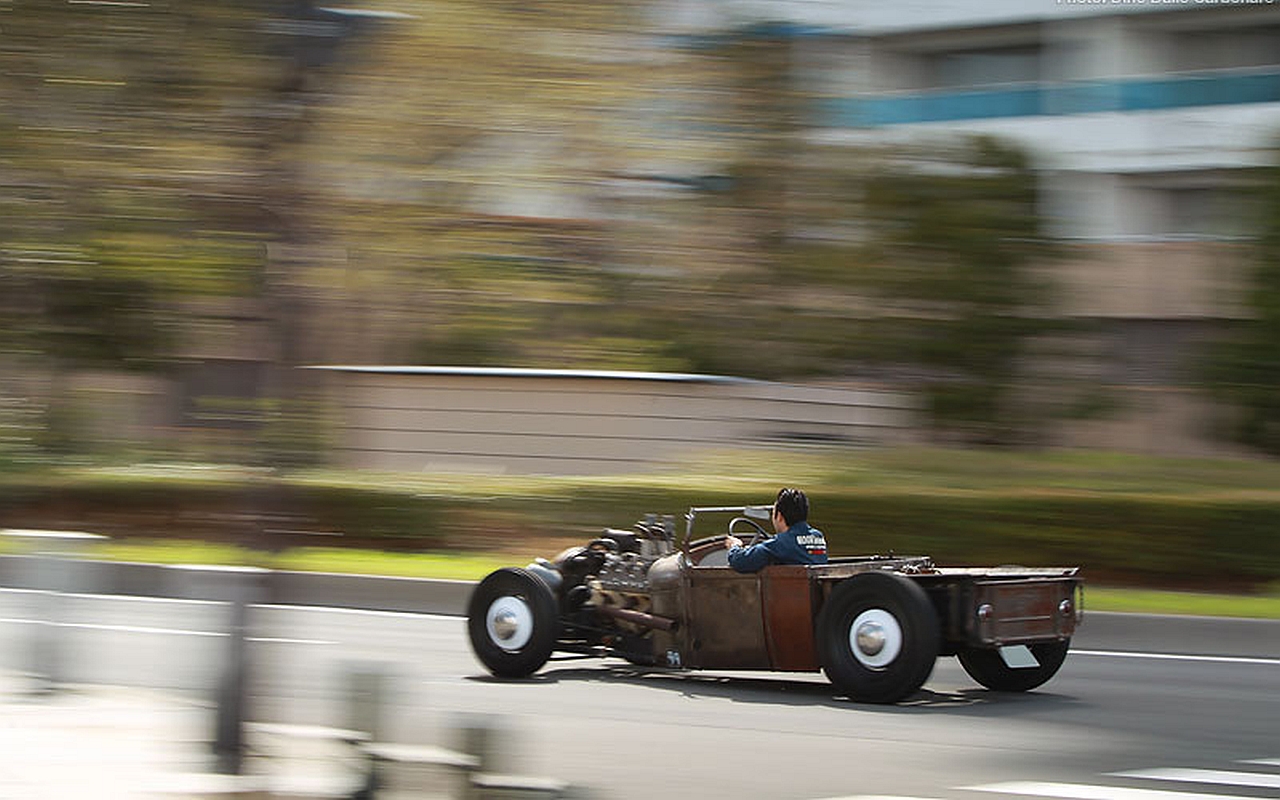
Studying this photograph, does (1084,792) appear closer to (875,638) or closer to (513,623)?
(875,638)

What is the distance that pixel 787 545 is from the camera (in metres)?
10.2

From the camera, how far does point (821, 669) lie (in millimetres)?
10070

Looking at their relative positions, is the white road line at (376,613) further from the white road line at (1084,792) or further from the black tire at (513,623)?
the white road line at (1084,792)

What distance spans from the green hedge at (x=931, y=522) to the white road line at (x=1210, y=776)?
9.01 m

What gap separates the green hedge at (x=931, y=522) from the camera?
59.1 feet

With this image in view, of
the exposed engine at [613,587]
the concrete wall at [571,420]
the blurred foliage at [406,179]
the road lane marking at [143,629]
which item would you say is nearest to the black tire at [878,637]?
the exposed engine at [613,587]

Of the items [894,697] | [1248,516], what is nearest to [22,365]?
[894,697]

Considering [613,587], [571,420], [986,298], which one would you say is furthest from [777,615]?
[571,420]

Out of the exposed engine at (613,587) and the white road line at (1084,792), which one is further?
the exposed engine at (613,587)

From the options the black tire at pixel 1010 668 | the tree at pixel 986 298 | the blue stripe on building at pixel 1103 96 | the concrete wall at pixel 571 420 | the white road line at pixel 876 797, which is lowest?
the white road line at pixel 876 797

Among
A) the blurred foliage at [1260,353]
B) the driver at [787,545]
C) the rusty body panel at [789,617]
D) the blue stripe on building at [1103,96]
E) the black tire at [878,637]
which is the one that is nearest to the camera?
the black tire at [878,637]

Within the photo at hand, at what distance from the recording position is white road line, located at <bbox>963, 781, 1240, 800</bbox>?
7.52 meters

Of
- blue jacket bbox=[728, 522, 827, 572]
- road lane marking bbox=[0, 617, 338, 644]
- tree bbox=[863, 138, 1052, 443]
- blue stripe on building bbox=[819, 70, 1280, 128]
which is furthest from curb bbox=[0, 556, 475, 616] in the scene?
blue stripe on building bbox=[819, 70, 1280, 128]

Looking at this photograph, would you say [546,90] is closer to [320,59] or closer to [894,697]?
[320,59]
